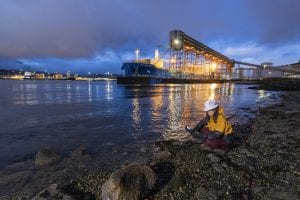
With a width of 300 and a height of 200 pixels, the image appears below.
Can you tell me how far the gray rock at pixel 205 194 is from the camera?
5281 millimetres

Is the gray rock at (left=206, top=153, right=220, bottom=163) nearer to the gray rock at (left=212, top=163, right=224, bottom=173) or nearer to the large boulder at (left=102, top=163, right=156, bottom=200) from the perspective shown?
the gray rock at (left=212, top=163, right=224, bottom=173)

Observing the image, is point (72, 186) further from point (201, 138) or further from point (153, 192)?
point (201, 138)

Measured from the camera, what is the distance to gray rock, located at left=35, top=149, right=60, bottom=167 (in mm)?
7673

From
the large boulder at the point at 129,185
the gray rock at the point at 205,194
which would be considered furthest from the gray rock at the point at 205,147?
the large boulder at the point at 129,185

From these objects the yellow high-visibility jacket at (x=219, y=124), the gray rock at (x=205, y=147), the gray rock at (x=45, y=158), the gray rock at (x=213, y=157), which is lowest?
the gray rock at (x=45, y=158)

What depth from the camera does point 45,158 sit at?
786 centimetres

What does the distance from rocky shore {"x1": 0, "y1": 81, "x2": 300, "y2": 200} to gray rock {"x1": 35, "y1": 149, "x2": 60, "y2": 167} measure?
1.03 ft

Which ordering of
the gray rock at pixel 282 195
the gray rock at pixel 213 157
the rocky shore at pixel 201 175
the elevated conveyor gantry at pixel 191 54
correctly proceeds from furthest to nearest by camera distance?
the elevated conveyor gantry at pixel 191 54 < the gray rock at pixel 213 157 < the rocky shore at pixel 201 175 < the gray rock at pixel 282 195

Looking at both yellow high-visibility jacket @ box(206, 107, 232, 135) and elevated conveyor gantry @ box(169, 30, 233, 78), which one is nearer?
yellow high-visibility jacket @ box(206, 107, 232, 135)

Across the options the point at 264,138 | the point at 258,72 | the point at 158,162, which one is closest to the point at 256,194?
the point at 158,162

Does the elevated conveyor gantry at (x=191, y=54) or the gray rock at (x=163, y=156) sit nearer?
the gray rock at (x=163, y=156)

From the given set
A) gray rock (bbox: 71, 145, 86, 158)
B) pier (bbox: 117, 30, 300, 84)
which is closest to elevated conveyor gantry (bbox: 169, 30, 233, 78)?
pier (bbox: 117, 30, 300, 84)

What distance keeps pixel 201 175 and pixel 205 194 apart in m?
0.92

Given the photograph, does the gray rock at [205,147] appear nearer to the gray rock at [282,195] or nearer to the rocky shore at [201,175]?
the rocky shore at [201,175]
